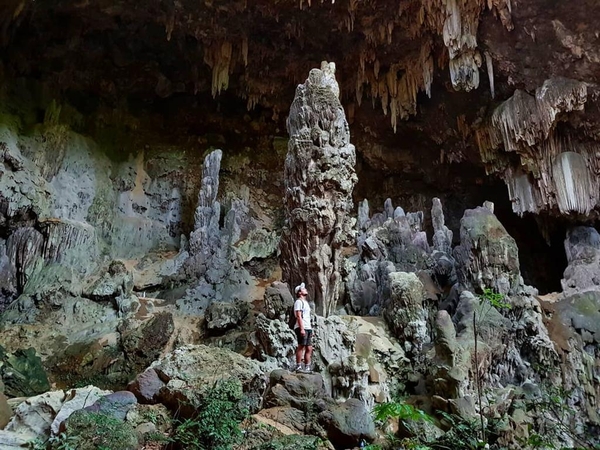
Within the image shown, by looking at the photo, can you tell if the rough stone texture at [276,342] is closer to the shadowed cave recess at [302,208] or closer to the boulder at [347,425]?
the shadowed cave recess at [302,208]

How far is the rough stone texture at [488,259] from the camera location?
38.3ft

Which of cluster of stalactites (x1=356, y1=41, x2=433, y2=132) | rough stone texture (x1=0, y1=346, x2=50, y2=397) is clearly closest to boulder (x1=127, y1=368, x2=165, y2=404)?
rough stone texture (x1=0, y1=346, x2=50, y2=397)

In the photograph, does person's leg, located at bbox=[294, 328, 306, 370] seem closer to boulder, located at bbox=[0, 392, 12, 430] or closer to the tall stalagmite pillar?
the tall stalagmite pillar

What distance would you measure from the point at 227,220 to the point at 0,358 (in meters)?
9.87

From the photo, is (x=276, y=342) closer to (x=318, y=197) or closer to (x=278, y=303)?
(x=278, y=303)

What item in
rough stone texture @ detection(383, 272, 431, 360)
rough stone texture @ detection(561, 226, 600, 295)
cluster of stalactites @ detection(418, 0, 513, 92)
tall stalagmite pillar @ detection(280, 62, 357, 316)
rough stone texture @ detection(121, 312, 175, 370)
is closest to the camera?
tall stalagmite pillar @ detection(280, 62, 357, 316)

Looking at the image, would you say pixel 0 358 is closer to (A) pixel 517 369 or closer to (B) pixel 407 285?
(B) pixel 407 285

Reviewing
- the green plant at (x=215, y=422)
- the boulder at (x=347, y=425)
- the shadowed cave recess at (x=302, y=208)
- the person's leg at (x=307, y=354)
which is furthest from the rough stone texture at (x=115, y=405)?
the person's leg at (x=307, y=354)

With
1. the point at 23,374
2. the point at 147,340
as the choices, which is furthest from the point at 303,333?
the point at 23,374

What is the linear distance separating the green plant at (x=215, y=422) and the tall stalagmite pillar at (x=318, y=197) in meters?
4.28

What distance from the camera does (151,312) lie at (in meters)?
14.2

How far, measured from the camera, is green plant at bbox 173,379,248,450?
471 cm

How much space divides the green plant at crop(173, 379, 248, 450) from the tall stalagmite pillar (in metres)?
4.28

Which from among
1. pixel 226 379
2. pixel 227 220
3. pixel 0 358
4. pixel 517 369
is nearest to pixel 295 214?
pixel 226 379
